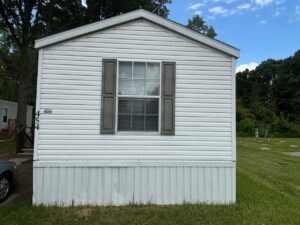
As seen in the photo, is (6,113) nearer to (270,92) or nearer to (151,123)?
(151,123)

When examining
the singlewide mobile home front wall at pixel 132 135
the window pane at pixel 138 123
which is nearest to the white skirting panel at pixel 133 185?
the singlewide mobile home front wall at pixel 132 135

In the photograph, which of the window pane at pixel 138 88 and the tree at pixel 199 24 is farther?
the tree at pixel 199 24

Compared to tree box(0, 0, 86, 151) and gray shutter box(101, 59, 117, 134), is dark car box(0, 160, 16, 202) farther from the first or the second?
tree box(0, 0, 86, 151)

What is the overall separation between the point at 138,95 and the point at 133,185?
176 cm

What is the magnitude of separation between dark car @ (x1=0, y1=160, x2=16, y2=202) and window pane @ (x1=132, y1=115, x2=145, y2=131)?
2.85 m

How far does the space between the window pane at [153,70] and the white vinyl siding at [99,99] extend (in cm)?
12

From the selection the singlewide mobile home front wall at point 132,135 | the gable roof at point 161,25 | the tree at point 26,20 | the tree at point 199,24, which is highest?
the tree at point 199,24

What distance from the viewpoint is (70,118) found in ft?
20.1

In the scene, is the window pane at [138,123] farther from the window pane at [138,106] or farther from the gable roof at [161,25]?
the gable roof at [161,25]

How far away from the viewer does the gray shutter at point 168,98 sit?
6254 millimetres

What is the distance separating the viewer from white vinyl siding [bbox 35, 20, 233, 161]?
6121 millimetres

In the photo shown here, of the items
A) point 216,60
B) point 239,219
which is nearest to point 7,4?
point 216,60

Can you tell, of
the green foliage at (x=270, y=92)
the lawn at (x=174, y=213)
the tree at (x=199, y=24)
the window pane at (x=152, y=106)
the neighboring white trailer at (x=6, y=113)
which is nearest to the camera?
the lawn at (x=174, y=213)

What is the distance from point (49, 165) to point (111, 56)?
2402 mm
